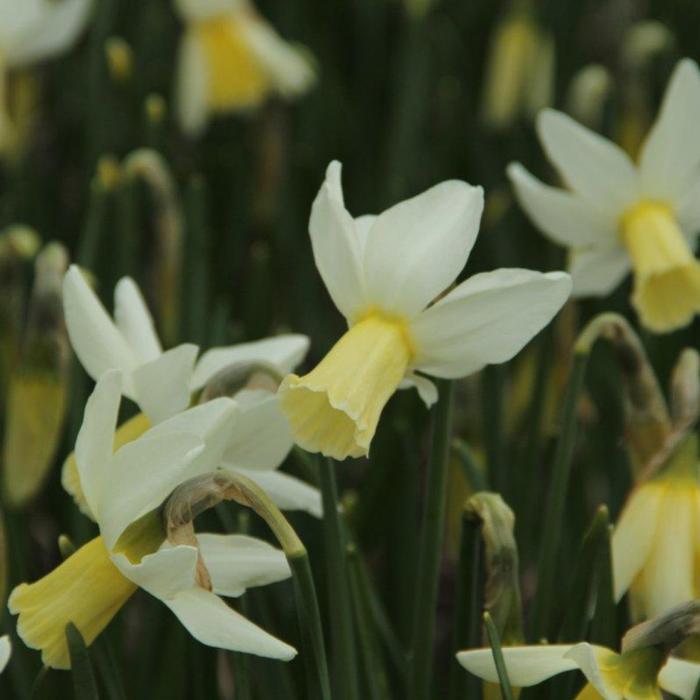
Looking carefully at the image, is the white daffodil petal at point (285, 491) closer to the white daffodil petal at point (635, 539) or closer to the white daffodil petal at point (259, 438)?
the white daffodil petal at point (259, 438)

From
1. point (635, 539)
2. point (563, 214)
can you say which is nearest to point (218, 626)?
point (635, 539)

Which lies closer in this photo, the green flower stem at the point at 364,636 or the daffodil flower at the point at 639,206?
the green flower stem at the point at 364,636

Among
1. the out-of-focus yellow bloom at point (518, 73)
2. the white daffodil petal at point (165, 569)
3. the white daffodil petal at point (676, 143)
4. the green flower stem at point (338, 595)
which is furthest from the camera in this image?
the out-of-focus yellow bloom at point (518, 73)

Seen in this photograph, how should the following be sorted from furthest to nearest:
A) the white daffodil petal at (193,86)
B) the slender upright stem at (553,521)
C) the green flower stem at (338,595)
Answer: the white daffodil petal at (193,86), the slender upright stem at (553,521), the green flower stem at (338,595)

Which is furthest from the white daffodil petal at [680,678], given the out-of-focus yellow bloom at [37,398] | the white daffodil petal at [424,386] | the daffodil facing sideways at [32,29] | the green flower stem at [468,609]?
the daffodil facing sideways at [32,29]

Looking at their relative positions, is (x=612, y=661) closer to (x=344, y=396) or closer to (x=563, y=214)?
(x=344, y=396)

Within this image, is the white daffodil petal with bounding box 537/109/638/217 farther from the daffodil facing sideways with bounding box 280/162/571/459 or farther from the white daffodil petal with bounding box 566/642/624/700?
the white daffodil petal with bounding box 566/642/624/700

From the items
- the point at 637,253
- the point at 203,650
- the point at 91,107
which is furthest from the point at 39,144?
the point at 203,650
